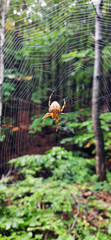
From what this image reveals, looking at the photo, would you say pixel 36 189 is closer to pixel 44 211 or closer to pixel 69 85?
pixel 44 211

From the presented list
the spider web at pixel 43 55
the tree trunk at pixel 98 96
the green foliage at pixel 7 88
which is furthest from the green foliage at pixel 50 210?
the green foliage at pixel 7 88

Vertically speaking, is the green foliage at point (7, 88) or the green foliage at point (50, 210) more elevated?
the green foliage at point (7, 88)

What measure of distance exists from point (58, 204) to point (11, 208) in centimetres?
62

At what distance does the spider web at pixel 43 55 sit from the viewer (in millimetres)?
2475

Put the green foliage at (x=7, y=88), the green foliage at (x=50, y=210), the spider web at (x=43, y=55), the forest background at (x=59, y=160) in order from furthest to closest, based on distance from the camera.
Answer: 1. the green foliage at (x=7, y=88)
2. the spider web at (x=43, y=55)
3. the forest background at (x=59, y=160)
4. the green foliage at (x=50, y=210)

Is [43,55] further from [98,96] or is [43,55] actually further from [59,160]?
[59,160]

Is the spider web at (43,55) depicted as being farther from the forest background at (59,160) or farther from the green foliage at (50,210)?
the green foliage at (50,210)

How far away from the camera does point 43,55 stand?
2029mm

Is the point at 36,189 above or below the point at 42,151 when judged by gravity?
below

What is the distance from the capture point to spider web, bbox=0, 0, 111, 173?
2.47 metres

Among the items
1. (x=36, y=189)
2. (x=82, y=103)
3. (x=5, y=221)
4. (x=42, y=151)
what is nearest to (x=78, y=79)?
(x=82, y=103)

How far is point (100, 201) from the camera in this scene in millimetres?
2592

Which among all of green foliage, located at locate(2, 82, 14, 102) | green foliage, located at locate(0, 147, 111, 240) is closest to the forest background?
green foliage, located at locate(0, 147, 111, 240)

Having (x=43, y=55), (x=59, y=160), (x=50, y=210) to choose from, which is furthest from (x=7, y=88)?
(x=50, y=210)
